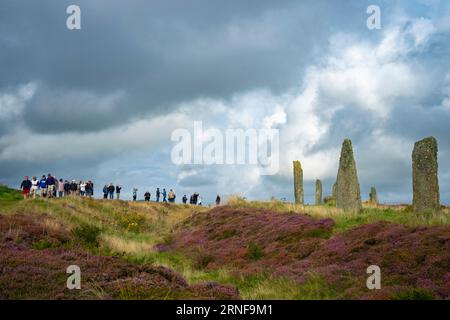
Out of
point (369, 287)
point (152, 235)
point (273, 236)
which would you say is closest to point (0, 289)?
point (369, 287)

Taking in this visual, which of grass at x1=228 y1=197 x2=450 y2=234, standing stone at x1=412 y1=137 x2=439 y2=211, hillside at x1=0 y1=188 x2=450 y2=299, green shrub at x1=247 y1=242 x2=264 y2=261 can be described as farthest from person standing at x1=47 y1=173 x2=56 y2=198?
standing stone at x1=412 y1=137 x2=439 y2=211

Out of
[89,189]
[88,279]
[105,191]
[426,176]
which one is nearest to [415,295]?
[88,279]

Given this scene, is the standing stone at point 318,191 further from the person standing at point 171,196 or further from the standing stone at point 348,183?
the person standing at point 171,196

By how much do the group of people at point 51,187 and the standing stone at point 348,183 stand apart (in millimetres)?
23198

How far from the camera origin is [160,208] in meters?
48.1

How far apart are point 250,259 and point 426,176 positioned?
8.66m

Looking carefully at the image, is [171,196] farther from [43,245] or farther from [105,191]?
[43,245]

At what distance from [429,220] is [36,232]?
15636 millimetres

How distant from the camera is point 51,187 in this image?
3956 cm

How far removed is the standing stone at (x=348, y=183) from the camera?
80.3 ft

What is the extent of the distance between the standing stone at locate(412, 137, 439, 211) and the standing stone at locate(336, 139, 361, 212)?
4251mm

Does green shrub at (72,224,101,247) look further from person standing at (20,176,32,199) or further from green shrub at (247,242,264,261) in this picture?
person standing at (20,176,32,199)

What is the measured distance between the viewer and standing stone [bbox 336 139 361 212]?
24469mm

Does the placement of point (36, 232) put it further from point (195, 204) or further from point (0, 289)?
point (195, 204)
